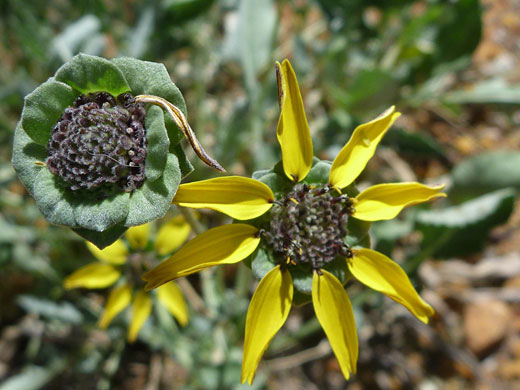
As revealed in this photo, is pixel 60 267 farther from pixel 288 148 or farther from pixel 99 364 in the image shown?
pixel 288 148

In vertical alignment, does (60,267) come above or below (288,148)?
below

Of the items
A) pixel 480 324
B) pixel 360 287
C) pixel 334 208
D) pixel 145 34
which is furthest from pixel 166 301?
pixel 480 324

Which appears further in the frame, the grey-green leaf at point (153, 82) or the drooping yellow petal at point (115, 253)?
the drooping yellow petal at point (115, 253)

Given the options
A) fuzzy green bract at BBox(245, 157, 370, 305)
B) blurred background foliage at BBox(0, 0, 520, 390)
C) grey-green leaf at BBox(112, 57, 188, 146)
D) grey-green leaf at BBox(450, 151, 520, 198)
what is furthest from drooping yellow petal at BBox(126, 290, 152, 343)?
grey-green leaf at BBox(450, 151, 520, 198)

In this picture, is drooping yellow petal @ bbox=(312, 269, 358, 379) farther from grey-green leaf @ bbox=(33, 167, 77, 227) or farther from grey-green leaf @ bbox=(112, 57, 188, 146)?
grey-green leaf @ bbox=(33, 167, 77, 227)

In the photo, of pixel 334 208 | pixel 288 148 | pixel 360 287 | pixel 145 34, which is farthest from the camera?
pixel 360 287

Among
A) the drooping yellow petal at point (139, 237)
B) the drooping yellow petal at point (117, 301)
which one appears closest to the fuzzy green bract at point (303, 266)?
the drooping yellow petal at point (139, 237)

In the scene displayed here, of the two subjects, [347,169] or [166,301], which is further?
[166,301]

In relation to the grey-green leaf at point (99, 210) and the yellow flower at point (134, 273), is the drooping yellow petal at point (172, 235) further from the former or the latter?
the grey-green leaf at point (99, 210)
